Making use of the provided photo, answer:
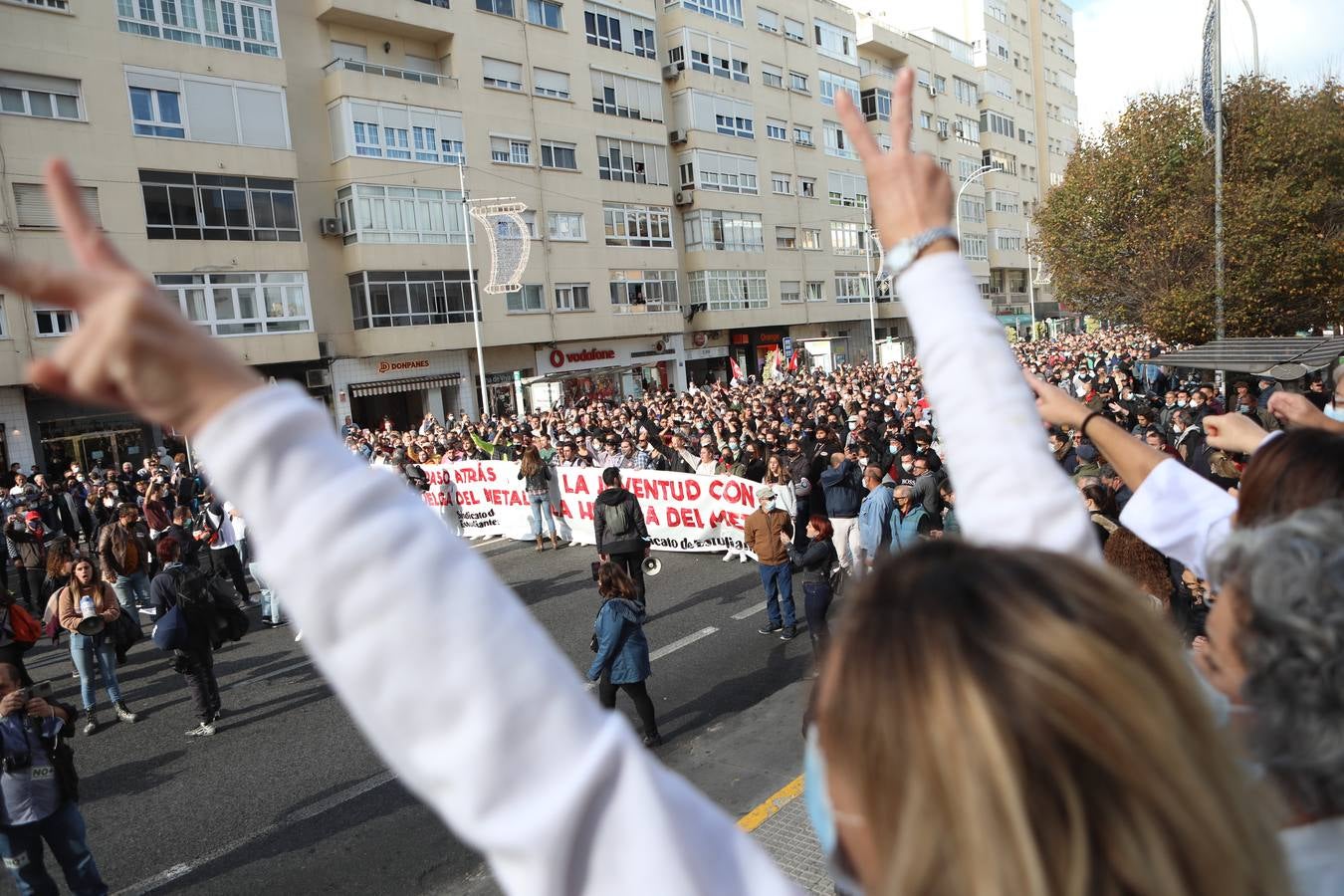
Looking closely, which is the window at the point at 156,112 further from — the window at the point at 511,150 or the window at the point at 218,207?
the window at the point at 511,150

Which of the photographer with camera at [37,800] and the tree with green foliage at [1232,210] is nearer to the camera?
the photographer with camera at [37,800]

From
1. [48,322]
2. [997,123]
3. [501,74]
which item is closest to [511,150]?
[501,74]

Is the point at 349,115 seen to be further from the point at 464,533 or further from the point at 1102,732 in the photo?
the point at 1102,732

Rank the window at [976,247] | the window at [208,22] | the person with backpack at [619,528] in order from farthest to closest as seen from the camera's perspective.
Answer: the window at [976,247], the window at [208,22], the person with backpack at [619,528]

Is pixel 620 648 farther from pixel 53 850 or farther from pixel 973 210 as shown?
pixel 973 210

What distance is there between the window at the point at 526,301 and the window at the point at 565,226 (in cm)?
234

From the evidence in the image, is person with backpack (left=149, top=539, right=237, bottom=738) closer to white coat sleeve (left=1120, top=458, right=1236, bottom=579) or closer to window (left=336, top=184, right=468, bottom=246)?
white coat sleeve (left=1120, top=458, right=1236, bottom=579)

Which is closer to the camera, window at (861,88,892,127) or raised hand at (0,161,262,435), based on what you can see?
raised hand at (0,161,262,435)

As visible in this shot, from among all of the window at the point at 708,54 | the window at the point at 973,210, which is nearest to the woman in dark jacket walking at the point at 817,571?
the window at the point at 708,54

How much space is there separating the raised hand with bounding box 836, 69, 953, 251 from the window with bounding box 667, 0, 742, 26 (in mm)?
44966

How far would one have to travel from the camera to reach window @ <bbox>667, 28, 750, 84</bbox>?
4166cm

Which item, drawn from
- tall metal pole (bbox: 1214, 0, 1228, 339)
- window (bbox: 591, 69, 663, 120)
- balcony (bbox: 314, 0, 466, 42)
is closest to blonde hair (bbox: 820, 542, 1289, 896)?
tall metal pole (bbox: 1214, 0, 1228, 339)

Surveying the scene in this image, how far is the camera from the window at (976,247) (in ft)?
203

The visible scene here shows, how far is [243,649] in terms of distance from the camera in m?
10.3
